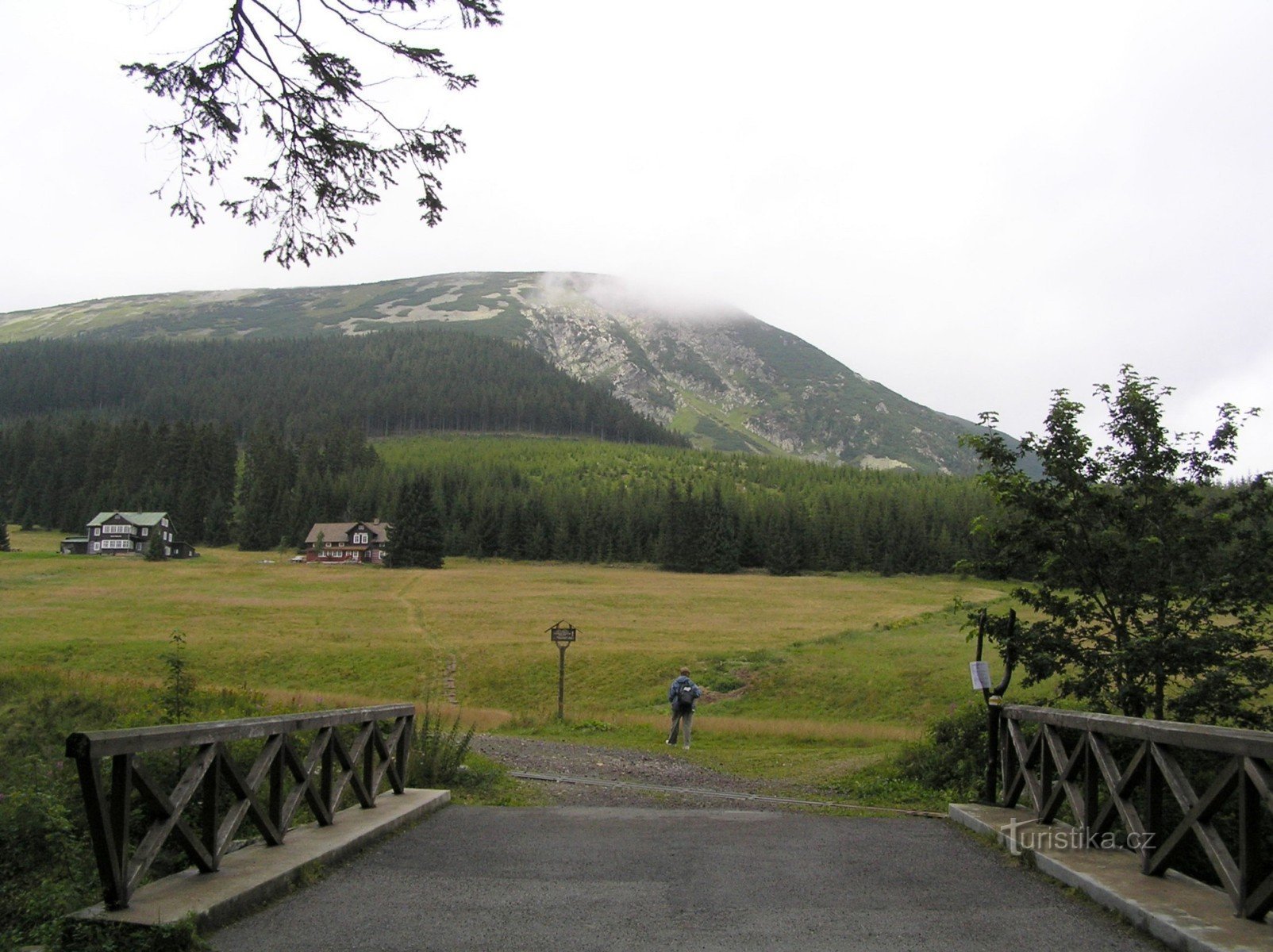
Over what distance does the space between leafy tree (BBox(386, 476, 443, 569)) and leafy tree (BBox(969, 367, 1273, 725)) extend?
367ft

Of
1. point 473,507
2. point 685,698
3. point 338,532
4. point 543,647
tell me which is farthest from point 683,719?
point 473,507

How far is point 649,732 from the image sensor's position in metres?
28.2

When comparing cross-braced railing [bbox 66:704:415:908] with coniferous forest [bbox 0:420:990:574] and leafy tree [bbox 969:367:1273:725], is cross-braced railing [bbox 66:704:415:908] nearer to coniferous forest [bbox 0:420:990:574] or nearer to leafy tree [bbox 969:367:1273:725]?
leafy tree [bbox 969:367:1273:725]

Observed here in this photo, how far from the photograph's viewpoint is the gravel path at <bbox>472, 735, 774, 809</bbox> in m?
14.9

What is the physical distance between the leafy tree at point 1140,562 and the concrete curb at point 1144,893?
3.21 metres

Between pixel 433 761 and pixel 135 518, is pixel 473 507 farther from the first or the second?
pixel 433 761

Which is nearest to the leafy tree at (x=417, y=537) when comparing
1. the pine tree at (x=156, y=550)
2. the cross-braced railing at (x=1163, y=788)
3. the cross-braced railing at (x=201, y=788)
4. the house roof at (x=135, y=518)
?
the pine tree at (x=156, y=550)

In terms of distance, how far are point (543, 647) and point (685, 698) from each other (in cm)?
2538

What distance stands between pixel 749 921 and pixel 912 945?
116 centimetres

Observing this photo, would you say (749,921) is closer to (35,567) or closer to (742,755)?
(742,755)

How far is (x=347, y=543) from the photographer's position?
136m

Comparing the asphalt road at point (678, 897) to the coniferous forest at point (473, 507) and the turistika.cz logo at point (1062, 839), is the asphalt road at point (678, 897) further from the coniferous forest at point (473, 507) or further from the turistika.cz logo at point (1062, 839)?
the coniferous forest at point (473, 507)

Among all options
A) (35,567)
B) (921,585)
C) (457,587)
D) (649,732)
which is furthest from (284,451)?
(649,732)

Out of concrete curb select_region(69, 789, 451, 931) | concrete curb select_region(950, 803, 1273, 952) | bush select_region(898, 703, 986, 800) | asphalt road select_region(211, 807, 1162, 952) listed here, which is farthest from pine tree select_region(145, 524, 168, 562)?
concrete curb select_region(950, 803, 1273, 952)
